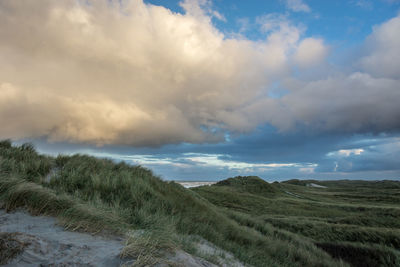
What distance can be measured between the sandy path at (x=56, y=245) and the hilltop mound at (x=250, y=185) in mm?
60082

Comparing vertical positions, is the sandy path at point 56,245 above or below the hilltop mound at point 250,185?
above

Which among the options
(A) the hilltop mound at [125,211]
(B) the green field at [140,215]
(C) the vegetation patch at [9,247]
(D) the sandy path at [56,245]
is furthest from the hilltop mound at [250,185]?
(C) the vegetation patch at [9,247]

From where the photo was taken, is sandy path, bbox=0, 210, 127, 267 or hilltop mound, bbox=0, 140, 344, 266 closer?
sandy path, bbox=0, 210, 127, 267

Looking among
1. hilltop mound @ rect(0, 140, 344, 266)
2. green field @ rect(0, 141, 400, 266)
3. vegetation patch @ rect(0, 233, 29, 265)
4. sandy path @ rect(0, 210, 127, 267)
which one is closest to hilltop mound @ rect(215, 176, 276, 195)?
green field @ rect(0, 141, 400, 266)

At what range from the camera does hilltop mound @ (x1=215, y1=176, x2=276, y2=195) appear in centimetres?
6242

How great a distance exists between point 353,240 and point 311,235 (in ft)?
9.25

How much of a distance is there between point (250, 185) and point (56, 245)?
218 feet

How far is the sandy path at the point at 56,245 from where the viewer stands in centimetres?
309

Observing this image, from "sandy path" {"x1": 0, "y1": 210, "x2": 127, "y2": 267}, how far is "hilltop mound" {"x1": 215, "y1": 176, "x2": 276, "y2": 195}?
6008 centimetres

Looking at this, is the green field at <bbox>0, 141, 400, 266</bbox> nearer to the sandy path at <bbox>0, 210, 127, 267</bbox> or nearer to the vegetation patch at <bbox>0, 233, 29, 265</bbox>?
the sandy path at <bbox>0, 210, 127, 267</bbox>

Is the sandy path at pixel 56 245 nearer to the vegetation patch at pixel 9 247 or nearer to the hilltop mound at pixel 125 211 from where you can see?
the vegetation patch at pixel 9 247

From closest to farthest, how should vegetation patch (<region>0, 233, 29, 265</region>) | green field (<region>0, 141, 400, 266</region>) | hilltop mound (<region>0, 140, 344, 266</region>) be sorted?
vegetation patch (<region>0, 233, 29, 265</region>) → hilltop mound (<region>0, 140, 344, 266</region>) → green field (<region>0, 141, 400, 266</region>)

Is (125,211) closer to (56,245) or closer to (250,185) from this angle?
(56,245)

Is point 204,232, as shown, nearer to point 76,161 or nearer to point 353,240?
point 76,161
